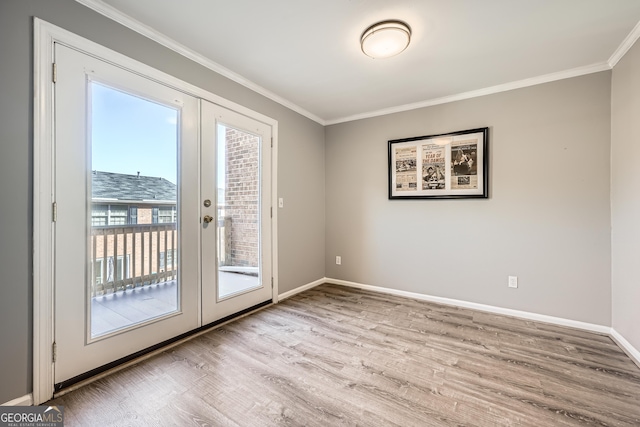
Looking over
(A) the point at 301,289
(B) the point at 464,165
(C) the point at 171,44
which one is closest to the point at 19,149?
(C) the point at 171,44

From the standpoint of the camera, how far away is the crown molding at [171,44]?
5.80ft

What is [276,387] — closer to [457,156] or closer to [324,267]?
[324,267]

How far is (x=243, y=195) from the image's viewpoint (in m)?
2.89

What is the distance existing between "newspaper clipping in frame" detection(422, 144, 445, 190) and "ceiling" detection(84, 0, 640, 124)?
639 millimetres

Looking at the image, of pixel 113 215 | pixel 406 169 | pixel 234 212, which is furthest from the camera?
pixel 406 169

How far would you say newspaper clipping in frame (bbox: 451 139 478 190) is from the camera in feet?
9.83

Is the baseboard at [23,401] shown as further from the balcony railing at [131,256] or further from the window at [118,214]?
the window at [118,214]

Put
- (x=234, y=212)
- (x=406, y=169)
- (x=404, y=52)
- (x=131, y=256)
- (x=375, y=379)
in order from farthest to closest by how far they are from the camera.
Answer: (x=406, y=169) < (x=234, y=212) < (x=404, y=52) < (x=131, y=256) < (x=375, y=379)

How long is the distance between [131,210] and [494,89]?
3.67 meters

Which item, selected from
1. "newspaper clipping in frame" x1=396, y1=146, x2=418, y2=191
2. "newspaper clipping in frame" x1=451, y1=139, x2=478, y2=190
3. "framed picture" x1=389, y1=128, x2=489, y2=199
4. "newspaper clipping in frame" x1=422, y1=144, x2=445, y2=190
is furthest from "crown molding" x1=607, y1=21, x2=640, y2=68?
"newspaper clipping in frame" x1=396, y1=146, x2=418, y2=191

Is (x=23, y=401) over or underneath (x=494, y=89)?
underneath

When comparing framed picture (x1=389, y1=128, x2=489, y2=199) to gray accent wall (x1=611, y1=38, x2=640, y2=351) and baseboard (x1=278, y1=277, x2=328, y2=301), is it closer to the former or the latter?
gray accent wall (x1=611, y1=38, x2=640, y2=351)

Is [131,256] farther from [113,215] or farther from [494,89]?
[494,89]

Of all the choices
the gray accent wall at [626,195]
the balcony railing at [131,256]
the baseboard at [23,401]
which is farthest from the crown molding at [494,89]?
the baseboard at [23,401]
